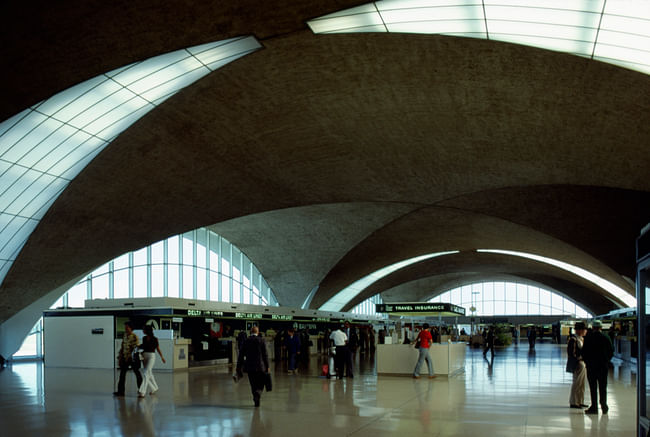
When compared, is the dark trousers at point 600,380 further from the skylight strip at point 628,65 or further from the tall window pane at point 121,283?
the tall window pane at point 121,283

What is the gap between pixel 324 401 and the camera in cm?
1343

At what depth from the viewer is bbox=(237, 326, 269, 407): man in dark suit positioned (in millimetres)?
12539

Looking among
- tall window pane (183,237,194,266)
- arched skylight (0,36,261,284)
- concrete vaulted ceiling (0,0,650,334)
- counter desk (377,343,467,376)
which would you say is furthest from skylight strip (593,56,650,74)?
tall window pane (183,237,194,266)

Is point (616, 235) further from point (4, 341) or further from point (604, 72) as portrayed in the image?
point (4, 341)

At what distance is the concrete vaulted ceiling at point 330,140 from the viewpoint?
15.7m

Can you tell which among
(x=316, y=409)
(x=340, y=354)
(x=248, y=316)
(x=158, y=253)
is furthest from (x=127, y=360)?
(x=158, y=253)

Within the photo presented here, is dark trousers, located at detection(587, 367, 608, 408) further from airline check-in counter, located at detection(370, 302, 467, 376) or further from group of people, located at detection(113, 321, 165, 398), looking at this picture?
group of people, located at detection(113, 321, 165, 398)

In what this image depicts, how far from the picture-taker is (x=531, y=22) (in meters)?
15.4

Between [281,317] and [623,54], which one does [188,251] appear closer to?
[281,317]

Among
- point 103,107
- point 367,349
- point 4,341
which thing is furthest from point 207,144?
point 367,349

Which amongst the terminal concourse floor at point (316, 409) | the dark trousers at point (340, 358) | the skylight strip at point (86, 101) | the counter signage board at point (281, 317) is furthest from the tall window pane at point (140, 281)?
the dark trousers at point (340, 358)

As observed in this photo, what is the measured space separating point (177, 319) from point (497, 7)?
17.8 metres

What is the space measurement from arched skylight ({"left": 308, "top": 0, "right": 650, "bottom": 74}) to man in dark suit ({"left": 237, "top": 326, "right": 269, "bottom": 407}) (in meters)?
7.93

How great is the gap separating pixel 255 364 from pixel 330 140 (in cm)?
1390
